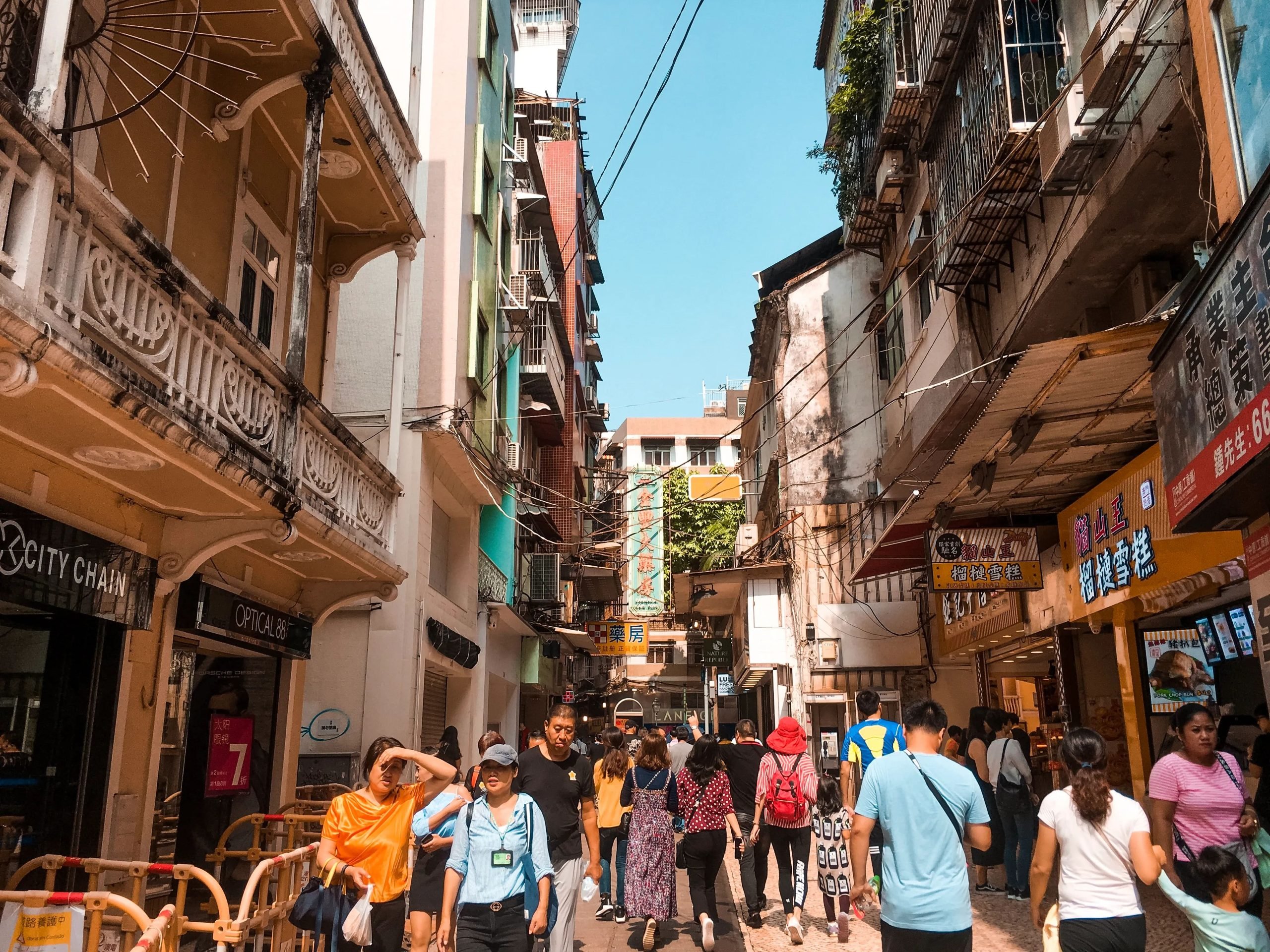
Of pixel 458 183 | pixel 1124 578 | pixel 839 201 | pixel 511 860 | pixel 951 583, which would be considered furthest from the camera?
pixel 839 201

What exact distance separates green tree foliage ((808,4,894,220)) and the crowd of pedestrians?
1180 cm

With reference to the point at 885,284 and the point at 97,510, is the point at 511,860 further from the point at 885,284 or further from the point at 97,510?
the point at 885,284

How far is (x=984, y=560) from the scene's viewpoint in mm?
12406

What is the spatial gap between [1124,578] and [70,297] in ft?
30.2

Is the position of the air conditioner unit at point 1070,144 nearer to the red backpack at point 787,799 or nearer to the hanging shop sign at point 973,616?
the hanging shop sign at point 973,616

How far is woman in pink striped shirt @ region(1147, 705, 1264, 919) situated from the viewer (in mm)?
5926

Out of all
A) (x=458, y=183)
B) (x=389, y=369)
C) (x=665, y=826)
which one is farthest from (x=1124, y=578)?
(x=458, y=183)

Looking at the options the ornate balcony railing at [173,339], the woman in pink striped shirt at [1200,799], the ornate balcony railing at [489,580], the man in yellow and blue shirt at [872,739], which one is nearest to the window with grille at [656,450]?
the ornate balcony railing at [489,580]

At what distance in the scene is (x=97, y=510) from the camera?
715 centimetres

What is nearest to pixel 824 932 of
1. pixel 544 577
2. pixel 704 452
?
pixel 544 577

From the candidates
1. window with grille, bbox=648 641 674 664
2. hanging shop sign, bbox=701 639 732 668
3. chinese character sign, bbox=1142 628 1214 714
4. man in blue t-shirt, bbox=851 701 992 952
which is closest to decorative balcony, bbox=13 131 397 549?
man in blue t-shirt, bbox=851 701 992 952

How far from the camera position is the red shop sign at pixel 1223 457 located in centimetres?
508

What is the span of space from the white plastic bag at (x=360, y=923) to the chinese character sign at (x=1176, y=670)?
27.5ft

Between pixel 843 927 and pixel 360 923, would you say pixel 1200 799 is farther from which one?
pixel 360 923
